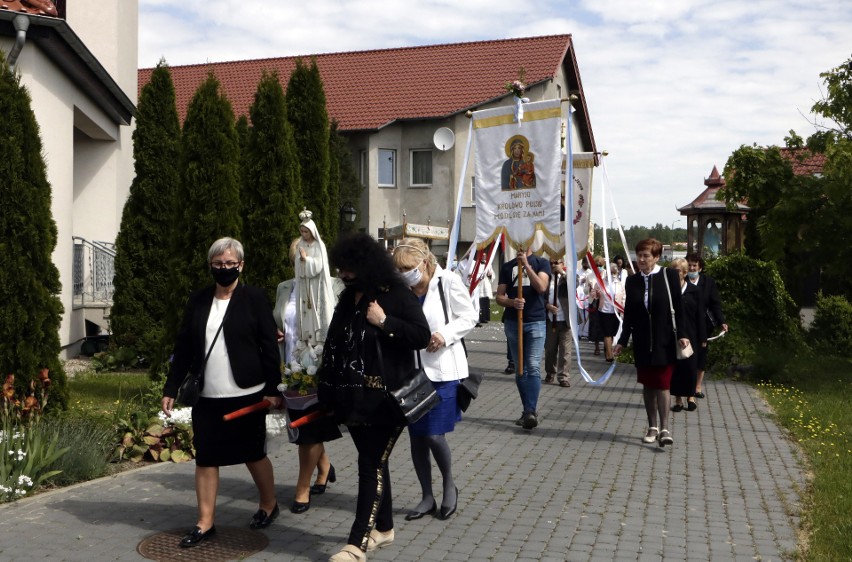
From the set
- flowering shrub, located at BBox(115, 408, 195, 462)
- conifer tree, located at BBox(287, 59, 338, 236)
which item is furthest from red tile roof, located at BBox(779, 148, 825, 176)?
flowering shrub, located at BBox(115, 408, 195, 462)

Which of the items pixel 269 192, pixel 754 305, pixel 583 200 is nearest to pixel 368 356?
pixel 269 192

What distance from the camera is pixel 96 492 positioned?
6945mm

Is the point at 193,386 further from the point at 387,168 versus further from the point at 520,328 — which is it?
the point at 387,168

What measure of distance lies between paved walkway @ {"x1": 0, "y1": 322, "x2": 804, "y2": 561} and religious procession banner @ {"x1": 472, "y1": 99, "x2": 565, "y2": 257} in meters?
2.03

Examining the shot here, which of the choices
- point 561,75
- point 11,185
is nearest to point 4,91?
point 11,185

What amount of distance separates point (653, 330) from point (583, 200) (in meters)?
4.98

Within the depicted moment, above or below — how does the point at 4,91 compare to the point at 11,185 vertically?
above

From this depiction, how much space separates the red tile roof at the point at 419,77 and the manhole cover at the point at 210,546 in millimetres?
30863

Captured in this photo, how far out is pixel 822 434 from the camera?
9844 millimetres

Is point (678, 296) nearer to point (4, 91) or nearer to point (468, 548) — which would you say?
point (468, 548)

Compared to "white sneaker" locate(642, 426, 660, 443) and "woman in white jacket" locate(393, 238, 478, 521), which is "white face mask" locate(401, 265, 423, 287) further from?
"white sneaker" locate(642, 426, 660, 443)

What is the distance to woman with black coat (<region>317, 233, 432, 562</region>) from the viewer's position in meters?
5.24

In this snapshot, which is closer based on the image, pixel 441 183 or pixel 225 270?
pixel 225 270

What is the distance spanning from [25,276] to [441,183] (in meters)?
30.9
